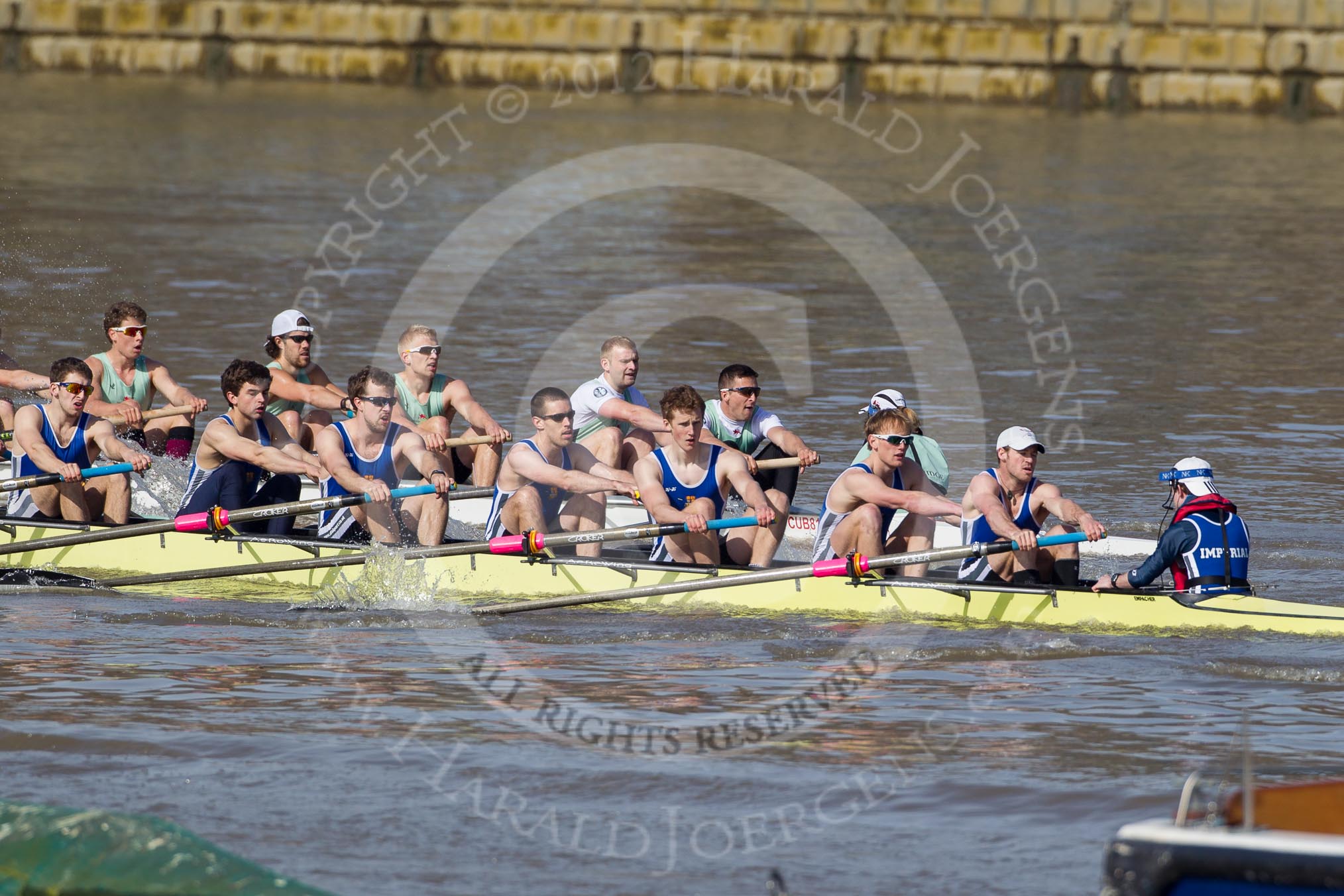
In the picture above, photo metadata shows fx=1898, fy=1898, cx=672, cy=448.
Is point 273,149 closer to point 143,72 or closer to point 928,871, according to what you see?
point 143,72

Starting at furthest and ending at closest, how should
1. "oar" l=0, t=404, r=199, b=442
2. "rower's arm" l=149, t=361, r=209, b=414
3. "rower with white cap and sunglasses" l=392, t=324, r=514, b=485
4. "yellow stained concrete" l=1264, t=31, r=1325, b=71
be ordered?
"yellow stained concrete" l=1264, t=31, r=1325, b=71, "rower's arm" l=149, t=361, r=209, b=414, "oar" l=0, t=404, r=199, b=442, "rower with white cap and sunglasses" l=392, t=324, r=514, b=485

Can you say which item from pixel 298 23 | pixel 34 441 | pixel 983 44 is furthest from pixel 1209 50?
pixel 34 441

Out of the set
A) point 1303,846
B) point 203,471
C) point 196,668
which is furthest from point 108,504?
point 1303,846

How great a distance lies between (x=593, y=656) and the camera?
1139 centimetres

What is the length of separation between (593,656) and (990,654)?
236cm

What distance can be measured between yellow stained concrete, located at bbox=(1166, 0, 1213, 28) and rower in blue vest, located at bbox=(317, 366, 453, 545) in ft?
115

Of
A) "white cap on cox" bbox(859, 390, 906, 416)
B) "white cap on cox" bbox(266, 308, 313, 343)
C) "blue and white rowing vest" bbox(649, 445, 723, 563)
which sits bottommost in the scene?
"blue and white rowing vest" bbox(649, 445, 723, 563)

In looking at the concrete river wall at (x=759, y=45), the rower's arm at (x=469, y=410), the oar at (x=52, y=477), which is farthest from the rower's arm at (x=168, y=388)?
the concrete river wall at (x=759, y=45)

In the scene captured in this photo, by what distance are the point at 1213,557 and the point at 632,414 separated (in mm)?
4772

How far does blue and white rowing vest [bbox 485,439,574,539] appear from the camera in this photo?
42.9ft

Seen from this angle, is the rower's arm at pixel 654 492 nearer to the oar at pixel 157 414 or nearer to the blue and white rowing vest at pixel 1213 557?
the blue and white rowing vest at pixel 1213 557

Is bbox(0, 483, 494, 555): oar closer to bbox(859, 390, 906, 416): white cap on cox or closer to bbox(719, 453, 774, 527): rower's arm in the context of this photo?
bbox(719, 453, 774, 527): rower's arm

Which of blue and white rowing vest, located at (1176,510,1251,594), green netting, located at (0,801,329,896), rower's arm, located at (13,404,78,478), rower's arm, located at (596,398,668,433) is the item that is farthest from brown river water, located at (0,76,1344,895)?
rower's arm, located at (596,398,668,433)

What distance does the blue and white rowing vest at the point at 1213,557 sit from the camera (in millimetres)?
11344
